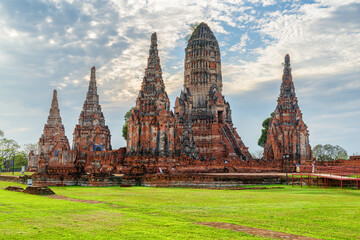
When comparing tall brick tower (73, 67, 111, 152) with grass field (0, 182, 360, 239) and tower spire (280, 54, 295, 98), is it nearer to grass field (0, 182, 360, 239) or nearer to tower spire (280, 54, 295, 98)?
tower spire (280, 54, 295, 98)

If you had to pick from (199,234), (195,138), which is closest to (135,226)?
(199,234)

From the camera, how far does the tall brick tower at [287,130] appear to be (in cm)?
4903

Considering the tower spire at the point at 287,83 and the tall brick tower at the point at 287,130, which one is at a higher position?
the tower spire at the point at 287,83

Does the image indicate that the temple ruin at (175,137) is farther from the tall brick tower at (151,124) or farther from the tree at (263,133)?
the tree at (263,133)

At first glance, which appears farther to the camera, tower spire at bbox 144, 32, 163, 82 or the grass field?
tower spire at bbox 144, 32, 163, 82

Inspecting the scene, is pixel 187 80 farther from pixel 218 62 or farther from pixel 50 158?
pixel 50 158

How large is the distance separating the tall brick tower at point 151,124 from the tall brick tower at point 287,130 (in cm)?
1922

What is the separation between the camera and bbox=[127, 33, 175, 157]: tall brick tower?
3553cm

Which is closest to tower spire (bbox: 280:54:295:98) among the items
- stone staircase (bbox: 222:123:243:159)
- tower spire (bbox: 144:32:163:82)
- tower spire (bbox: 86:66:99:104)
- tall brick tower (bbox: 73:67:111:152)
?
stone staircase (bbox: 222:123:243:159)

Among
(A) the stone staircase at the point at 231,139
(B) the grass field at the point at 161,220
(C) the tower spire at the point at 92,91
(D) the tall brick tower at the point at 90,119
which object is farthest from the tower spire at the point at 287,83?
(B) the grass field at the point at 161,220

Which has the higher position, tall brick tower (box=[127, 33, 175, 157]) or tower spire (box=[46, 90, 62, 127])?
tower spire (box=[46, 90, 62, 127])

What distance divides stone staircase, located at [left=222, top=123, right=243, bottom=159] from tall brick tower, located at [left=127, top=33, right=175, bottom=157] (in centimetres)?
1816

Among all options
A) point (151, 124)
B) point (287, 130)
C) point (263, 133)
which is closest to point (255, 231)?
point (151, 124)

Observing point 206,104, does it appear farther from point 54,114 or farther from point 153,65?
point 54,114
